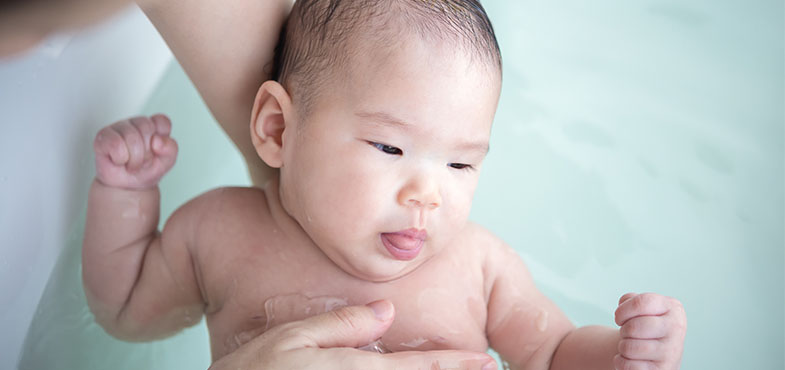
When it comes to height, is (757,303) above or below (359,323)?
below

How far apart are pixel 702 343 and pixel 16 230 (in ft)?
4.79

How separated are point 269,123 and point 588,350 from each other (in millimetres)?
651

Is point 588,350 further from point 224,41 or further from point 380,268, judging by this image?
point 224,41

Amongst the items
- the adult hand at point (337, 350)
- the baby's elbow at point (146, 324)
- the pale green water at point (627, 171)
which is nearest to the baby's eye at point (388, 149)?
the adult hand at point (337, 350)

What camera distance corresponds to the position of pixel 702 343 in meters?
1.59

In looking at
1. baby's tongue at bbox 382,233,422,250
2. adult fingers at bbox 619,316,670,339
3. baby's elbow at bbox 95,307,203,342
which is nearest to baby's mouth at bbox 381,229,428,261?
baby's tongue at bbox 382,233,422,250

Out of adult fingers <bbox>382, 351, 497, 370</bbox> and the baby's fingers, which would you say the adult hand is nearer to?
adult fingers <bbox>382, 351, 497, 370</bbox>

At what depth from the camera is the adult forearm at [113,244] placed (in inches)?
49.5

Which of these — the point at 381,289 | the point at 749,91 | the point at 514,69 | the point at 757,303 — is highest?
the point at 514,69

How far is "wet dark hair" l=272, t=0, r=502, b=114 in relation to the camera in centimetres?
102

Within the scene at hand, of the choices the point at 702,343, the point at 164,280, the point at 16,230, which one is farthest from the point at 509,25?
the point at 16,230

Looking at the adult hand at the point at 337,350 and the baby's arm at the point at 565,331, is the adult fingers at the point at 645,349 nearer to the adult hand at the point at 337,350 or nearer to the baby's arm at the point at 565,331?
the baby's arm at the point at 565,331

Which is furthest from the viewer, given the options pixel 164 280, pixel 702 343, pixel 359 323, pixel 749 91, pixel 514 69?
pixel 514 69

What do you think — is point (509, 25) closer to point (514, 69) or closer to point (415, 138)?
point (514, 69)
